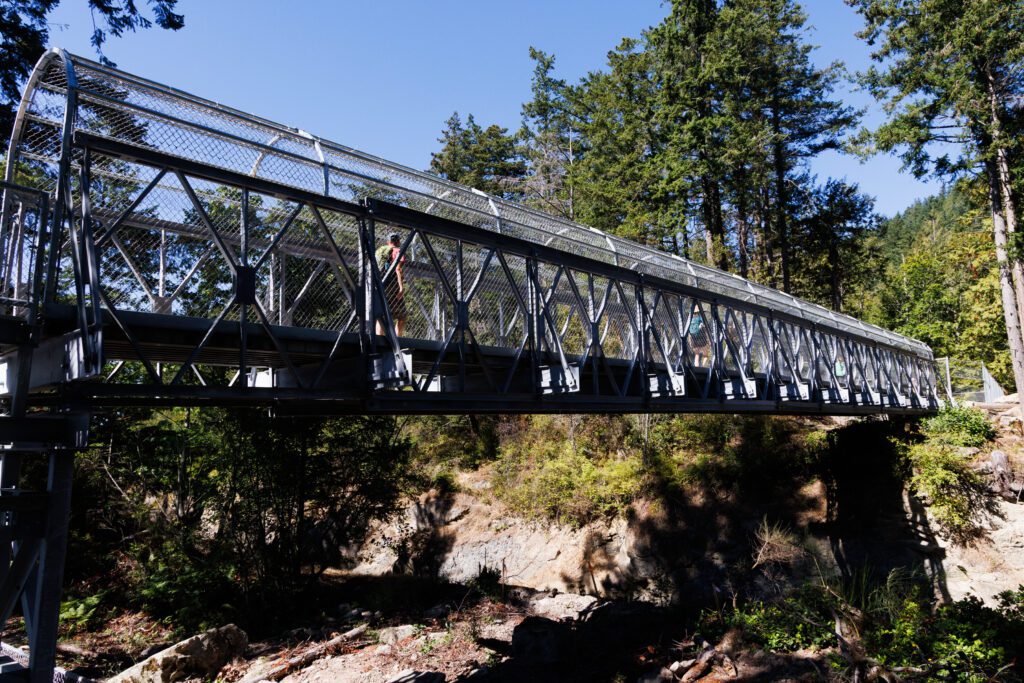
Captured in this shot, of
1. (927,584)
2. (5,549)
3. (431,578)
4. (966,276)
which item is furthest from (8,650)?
(966,276)

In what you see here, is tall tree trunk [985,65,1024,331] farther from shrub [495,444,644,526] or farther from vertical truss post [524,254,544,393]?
vertical truss post [524,254,544,393]

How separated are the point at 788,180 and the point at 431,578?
2423cm

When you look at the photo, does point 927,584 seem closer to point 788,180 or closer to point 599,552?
point 599,552

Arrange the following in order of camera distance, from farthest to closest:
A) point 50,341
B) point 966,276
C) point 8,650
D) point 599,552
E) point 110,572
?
1. point 966,276
2. point 599,552
3. point 110,572
4. point 8,650
5. point 50,341

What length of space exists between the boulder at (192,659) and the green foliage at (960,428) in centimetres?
1765

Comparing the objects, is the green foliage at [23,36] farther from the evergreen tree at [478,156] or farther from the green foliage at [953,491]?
the evergreen tree at [478,156]

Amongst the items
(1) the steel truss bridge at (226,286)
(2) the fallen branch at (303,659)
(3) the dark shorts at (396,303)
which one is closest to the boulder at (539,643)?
(2) the fallen branch at (303,659)

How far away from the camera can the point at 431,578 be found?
62.6 ft

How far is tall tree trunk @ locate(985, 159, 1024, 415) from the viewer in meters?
20.4

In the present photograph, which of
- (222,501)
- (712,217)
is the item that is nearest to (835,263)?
(712,217)

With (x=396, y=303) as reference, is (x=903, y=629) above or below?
below

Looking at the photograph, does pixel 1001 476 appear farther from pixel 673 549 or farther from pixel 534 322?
pixel 534 322

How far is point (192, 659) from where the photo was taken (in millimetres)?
10406

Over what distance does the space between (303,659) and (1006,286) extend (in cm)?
2225
